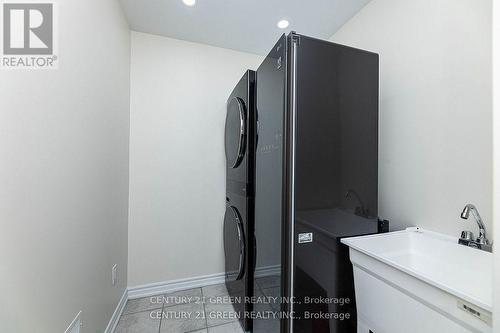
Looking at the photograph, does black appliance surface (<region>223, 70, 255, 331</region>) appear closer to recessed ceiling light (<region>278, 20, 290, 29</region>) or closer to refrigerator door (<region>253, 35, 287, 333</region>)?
refrigerator door (<region>253, 35, 287, 333</region>)

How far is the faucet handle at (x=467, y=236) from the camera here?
1058 millimetres

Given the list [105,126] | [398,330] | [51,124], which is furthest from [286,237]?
[105,126]

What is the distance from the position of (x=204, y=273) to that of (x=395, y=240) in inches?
76.6

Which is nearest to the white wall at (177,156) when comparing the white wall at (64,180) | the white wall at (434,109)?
the white wall at (64,180)

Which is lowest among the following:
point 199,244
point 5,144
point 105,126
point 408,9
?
point 199,244

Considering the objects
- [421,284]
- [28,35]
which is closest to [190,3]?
[28,35]

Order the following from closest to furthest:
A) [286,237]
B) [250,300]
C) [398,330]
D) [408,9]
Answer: [398,330], [286,237], [408,9], [250,300]

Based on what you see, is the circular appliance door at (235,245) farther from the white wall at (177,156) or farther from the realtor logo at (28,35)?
the realtor logo at (28,35)

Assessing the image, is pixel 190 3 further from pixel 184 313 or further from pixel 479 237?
pixel 184 313

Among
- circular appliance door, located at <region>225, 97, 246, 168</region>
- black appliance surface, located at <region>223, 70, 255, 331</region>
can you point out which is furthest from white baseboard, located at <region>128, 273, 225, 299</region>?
circular appliance door, located at <region>225, 97, 246, 168</region>

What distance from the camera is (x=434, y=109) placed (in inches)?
50.8

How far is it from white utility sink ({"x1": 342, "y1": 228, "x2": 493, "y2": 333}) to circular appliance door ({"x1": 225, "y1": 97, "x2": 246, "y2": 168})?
3.24ft

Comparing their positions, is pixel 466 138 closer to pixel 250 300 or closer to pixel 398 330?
pixel 398 330

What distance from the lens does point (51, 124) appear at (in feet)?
3.04
